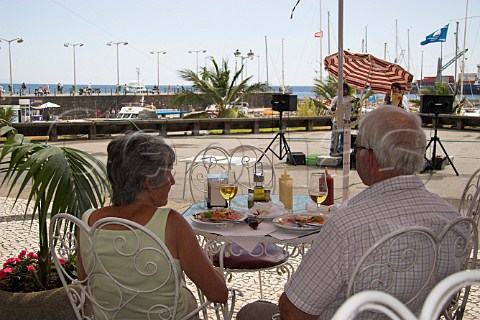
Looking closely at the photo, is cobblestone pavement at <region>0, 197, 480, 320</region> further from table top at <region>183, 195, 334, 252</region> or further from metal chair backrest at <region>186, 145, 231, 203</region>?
table top at <region>183, 195, 334, 252</region>

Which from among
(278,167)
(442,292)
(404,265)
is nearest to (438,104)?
(278,167)

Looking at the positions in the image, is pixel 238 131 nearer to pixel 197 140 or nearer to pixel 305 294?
pixel 197 140

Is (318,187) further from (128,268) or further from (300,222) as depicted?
(128,268)

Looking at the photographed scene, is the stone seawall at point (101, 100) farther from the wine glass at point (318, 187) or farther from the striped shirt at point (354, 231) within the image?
the striped shirt at point (354, 231)

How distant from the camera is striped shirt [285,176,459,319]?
1621mm

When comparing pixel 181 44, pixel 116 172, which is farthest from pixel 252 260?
pixel 181 44

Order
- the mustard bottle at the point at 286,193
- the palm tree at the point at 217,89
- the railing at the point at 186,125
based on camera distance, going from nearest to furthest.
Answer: the mustard bottle at the point at 286,193 → the railing at the point at 186,125 → the palm tree at the point at 217,89

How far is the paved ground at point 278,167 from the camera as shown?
3.79 meters

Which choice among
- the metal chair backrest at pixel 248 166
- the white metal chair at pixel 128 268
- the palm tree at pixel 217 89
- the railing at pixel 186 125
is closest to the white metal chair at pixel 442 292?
the white metal chair at pixel 128 268

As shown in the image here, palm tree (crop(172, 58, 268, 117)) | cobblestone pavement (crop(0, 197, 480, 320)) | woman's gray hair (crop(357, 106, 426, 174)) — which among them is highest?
palm tree (crop(172, 58, 268, 117))

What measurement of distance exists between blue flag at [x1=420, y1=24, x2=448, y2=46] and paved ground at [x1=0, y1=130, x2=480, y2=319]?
159 inches

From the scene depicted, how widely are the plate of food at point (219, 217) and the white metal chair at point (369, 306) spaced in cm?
158

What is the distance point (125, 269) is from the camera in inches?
74.7

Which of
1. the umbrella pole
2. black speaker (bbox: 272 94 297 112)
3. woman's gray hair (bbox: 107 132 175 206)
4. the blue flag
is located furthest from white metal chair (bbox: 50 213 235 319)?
the blue flag
